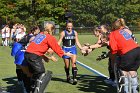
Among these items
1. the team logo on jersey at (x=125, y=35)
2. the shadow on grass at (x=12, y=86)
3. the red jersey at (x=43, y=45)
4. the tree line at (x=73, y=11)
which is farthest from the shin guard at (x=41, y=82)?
the tree line at (x=73, y=11)

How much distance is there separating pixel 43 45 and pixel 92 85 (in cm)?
349

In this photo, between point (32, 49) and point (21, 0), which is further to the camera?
point (21, 0)

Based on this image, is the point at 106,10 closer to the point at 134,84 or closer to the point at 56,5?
the point at 56,5

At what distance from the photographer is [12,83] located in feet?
38.8

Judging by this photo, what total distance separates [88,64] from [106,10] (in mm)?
46899

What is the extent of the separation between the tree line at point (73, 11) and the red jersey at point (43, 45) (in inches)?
1921

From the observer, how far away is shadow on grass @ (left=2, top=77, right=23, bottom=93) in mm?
10617

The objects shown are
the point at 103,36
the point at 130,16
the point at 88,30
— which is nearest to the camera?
the point at 103,36

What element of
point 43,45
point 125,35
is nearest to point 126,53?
point 125,35

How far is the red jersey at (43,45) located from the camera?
8.26m

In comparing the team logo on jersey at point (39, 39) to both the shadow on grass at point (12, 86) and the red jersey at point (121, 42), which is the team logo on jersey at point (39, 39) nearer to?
the red jersey at point (121, 42)

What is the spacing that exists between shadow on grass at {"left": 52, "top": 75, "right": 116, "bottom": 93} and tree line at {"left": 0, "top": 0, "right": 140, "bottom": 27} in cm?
4464

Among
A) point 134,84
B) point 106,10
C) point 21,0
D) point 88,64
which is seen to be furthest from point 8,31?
point 106,10

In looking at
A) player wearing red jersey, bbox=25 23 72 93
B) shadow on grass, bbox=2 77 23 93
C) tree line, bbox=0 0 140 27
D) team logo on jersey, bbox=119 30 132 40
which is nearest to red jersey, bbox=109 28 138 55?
team logo on jersey, bbox=119 30 132 40
